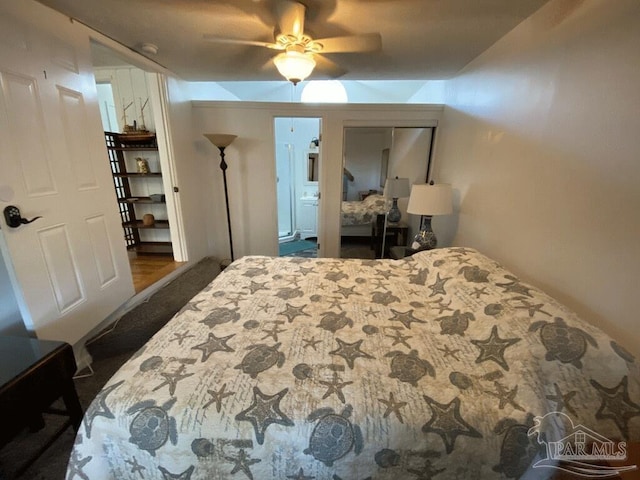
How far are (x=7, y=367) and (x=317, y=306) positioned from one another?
4.60 feet

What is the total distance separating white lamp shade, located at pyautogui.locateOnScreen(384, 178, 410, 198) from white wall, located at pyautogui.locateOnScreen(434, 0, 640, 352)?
41.5 inches

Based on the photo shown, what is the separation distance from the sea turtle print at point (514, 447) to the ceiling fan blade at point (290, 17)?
205cm

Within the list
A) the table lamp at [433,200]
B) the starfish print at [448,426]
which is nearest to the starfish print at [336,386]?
the starfish print at [448,426]

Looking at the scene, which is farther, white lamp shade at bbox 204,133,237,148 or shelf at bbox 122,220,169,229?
shelf at bbox 122,220,169,229

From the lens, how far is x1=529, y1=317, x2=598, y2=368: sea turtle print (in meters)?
0.92

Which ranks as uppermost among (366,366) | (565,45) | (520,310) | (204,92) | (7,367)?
(204,92)

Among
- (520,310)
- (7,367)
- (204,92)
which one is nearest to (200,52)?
(204,92)

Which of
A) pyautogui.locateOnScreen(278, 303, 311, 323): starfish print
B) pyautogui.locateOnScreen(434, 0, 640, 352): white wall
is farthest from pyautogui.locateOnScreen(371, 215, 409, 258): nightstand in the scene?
pyautogui.locateOnScreen(278, 303, 311, 323): starfish print

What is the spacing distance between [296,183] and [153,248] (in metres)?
2.53

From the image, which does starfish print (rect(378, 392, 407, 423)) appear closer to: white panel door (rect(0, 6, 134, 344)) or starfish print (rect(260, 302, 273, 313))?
starfish print (rect(260, 302, 273, 313))

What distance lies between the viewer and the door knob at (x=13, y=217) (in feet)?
4.41

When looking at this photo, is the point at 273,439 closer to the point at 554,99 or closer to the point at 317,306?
the point at 317,306

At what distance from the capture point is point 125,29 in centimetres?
182

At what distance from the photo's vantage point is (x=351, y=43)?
1.73 metres
